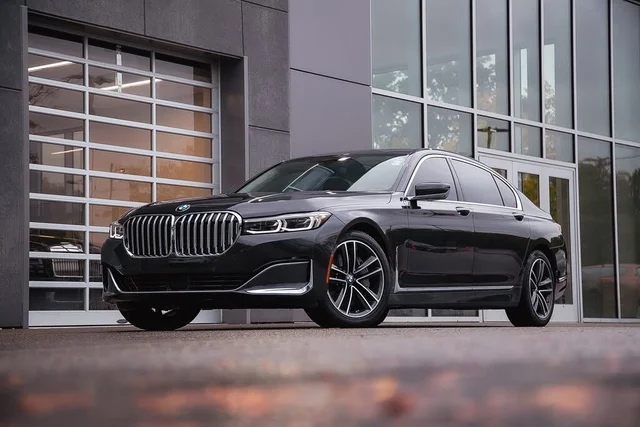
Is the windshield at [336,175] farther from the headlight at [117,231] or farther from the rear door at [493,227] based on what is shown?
the headlight at [117,231]

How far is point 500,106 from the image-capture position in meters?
20.6

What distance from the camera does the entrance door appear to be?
67.8 feet

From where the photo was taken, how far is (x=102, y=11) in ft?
45.8

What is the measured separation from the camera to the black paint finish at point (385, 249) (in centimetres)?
915

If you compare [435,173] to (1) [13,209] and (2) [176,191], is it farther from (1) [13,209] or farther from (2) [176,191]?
(2) [176,191]

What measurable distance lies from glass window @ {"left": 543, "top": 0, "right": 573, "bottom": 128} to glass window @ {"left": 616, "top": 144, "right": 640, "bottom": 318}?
2088 millimetres

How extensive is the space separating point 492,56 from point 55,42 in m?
8.88

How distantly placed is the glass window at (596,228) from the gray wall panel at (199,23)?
29.7 feet

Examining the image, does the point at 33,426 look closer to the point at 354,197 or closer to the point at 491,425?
the point at 491,425

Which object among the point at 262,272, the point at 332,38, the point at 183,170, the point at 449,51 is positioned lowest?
the point at 262,272

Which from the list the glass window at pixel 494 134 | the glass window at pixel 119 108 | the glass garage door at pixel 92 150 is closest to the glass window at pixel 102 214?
the glass garage door at pixel 92 150

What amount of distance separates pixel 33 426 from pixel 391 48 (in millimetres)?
16439

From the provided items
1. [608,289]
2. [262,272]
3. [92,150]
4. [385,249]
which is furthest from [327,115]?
[608,289]

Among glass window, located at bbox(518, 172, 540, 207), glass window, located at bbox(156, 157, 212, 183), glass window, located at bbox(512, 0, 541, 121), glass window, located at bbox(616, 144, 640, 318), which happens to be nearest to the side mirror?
glass window, located at bbox(156, 157, 212, 183)
